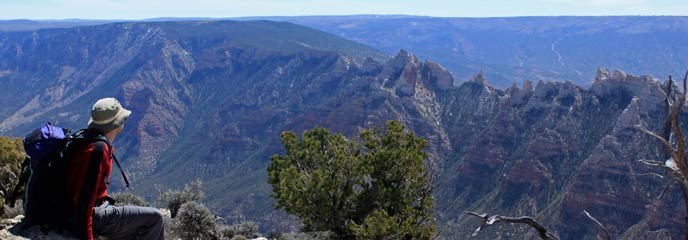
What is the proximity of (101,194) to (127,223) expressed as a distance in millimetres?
576

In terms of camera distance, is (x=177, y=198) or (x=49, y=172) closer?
(x=49, y=172)

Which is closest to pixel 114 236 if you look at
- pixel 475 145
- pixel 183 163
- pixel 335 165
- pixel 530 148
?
pixel 335 165

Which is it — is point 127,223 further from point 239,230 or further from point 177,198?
point 177,198

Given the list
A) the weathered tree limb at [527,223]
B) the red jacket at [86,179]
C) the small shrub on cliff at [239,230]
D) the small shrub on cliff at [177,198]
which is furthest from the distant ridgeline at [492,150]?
the red jacket at [86,179]

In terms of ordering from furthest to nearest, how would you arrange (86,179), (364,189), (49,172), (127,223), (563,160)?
(563,160) < (364,189) < (127,223) < (49,172) < (86,179)

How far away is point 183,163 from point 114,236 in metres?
159

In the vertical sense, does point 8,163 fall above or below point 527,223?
below

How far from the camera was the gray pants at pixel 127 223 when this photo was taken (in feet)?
30.4

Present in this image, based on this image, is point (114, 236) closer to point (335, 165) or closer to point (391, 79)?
point (335, 165)

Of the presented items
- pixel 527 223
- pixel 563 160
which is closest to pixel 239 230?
pixel 527 223

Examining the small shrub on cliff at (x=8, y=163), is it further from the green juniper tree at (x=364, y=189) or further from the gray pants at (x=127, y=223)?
the gray pants at (x=127, y=223)

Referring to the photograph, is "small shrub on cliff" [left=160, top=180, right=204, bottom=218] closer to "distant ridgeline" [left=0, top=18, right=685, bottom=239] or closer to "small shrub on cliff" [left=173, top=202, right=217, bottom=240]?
"small shrub on cliff" [left=173, top=202, right=217, bottom=240]

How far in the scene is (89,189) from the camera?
339 inches

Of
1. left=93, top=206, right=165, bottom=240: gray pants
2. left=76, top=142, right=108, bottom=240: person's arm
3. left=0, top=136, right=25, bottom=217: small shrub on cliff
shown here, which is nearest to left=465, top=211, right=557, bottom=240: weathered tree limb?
left=93, top=206, right=165, bottom=240: gray pants
